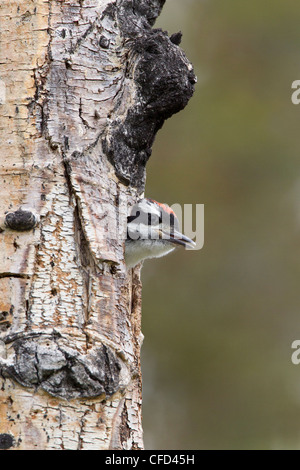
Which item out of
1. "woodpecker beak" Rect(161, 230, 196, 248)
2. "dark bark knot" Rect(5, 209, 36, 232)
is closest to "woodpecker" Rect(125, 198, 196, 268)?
"woodpecker beak" Rect(161, 230, 196, 248)

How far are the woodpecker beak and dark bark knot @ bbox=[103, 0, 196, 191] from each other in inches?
16.0

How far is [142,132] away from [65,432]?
4.30 ft

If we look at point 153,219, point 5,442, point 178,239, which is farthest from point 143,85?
point 5,442

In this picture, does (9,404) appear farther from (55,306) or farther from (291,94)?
(291,94)

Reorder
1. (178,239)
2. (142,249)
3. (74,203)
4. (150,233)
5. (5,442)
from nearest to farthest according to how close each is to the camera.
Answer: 1. (5,442)
2. (74,203)
3. (142,249)
4. (150,233)
5. (178,239)

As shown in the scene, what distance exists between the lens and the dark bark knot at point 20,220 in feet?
9.43

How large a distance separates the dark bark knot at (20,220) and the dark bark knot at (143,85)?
1.61 feet

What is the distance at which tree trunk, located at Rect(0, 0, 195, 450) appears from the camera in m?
2.69

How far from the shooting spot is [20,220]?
9.43 ft

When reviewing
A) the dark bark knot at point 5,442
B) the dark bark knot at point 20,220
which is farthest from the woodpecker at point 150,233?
the dark bark knot at point 5,442

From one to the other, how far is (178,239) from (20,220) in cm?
106

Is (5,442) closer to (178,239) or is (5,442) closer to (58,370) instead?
(58,370)

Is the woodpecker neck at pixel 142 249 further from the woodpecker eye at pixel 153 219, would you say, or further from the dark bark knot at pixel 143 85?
the dark bark knot at pixel 143 85

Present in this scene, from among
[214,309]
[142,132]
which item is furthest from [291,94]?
[142,132]
